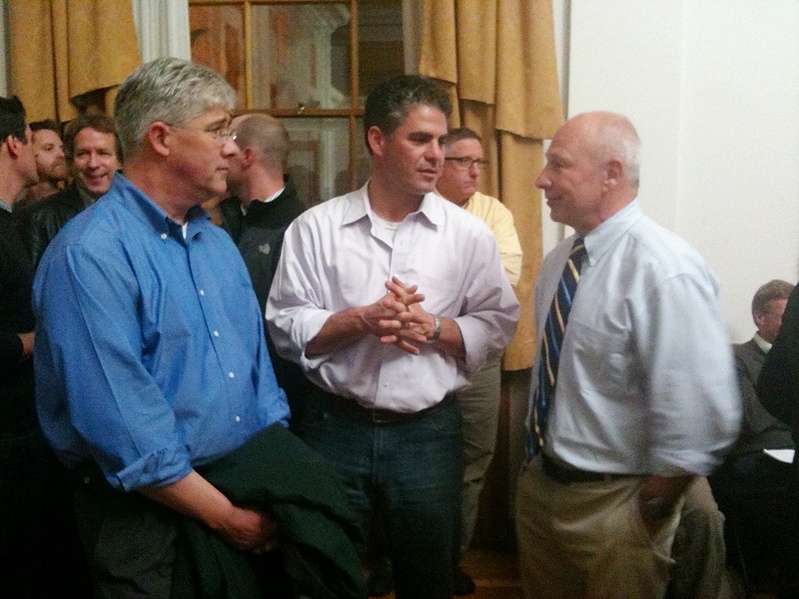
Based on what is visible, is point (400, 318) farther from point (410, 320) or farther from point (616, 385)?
point (616, 385)

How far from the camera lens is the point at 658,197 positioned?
10.2ft

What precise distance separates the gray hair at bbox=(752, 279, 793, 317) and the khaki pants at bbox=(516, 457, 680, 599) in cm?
159

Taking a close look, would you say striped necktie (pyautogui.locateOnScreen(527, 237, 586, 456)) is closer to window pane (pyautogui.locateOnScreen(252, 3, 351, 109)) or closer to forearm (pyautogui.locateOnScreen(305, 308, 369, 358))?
forearm (pyautogui.locateOnScreen(305, 308, 369, 358))

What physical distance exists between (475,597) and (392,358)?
4.90 ft

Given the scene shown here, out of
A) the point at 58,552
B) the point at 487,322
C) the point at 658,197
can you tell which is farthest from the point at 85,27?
the point at 658,197

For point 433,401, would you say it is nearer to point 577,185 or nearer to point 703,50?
point 577,185

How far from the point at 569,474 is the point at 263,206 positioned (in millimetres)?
1275

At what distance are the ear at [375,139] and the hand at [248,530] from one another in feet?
3.31

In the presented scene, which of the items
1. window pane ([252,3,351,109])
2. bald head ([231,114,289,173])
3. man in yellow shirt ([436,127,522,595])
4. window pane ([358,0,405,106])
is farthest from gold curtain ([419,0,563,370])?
bald head ([231,114,289,173])

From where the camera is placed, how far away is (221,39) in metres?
3.41

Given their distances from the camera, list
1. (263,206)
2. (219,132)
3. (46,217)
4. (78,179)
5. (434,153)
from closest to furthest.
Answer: (219,132), (434,153), (263,206), (46,217), (78,179)

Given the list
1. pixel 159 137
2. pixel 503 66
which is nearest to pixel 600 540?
pixel 159 137

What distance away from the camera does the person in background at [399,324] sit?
6.08ft

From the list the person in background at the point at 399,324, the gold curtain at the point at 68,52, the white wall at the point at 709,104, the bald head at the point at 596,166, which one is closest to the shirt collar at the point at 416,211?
the person in background at the point at 399,324
